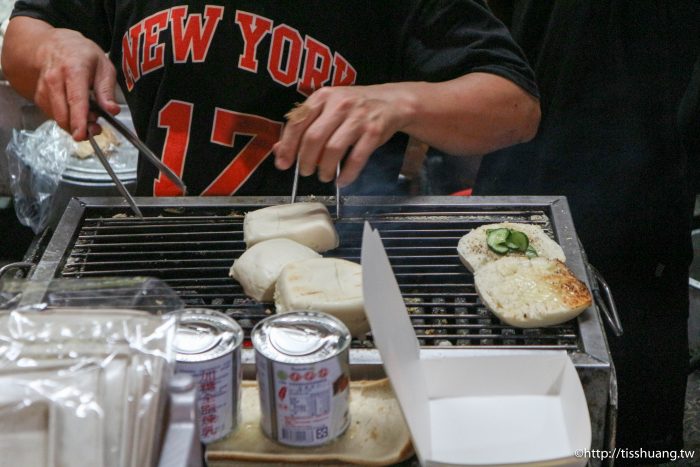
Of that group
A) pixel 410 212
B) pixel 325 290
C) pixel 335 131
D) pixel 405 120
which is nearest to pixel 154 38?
pixel 335 131

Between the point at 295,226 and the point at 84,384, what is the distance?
1422mm

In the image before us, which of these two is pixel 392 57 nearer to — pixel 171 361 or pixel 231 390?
pixel 231 390

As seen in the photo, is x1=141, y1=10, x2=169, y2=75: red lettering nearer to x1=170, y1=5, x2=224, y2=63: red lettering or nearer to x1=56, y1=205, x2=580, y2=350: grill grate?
x1=170, y1=5, x2=224, y2=63: red lettering

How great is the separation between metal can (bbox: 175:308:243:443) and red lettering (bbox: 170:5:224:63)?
51.3 inches

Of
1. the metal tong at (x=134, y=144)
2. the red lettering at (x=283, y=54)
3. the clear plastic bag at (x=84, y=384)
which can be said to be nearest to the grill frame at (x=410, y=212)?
the metal tong at (x=134, y=144)

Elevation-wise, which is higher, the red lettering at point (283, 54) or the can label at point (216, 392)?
the red lettering at point (283, 54)

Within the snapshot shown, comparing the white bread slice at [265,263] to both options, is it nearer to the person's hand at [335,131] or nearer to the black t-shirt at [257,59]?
the person's hand at [335,131]

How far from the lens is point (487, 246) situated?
2340 mm

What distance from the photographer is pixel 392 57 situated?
2.81 m

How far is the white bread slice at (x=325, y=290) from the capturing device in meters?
1.97

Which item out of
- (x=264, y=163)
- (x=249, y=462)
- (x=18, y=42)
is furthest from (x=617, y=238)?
(x=18, y=42)

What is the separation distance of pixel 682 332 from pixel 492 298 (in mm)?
1691

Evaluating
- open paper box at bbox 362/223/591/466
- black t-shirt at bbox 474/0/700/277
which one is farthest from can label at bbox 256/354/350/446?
black t-shirt at bbox 474/0/700/277

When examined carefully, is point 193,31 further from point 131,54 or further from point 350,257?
point 350,257
